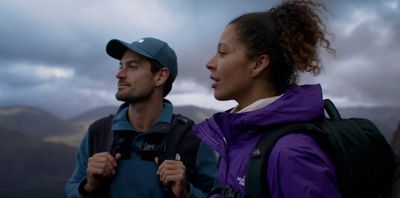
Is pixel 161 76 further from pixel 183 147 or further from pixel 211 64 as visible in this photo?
pixel 211 64

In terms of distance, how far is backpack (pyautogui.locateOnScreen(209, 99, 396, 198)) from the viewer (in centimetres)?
296

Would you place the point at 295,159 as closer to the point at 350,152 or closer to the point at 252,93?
the point at 350,152

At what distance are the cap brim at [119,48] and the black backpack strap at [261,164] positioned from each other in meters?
3.88

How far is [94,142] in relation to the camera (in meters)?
6.21

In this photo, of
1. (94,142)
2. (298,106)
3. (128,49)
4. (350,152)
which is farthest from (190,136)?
(350,152)

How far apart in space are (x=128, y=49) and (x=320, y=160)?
4.52 metres

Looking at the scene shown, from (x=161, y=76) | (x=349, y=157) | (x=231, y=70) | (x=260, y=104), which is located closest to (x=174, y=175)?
(x=231, y=70)

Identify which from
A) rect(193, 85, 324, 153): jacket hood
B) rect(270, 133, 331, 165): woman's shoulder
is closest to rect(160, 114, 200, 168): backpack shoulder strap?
rect(193, 85, 324, 153): jacket hood

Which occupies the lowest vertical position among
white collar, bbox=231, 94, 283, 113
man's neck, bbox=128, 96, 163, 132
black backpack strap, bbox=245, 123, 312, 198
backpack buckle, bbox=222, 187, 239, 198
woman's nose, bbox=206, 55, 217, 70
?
man's neck, bbox=128, 96, 163, 132

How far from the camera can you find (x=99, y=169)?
18.0 ft

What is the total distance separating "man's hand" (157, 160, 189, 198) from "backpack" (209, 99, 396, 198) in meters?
2.25

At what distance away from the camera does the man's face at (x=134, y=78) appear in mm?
6605

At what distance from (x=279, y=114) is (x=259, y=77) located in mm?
643

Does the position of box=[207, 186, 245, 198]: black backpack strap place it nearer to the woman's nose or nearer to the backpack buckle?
the backpack buckle
